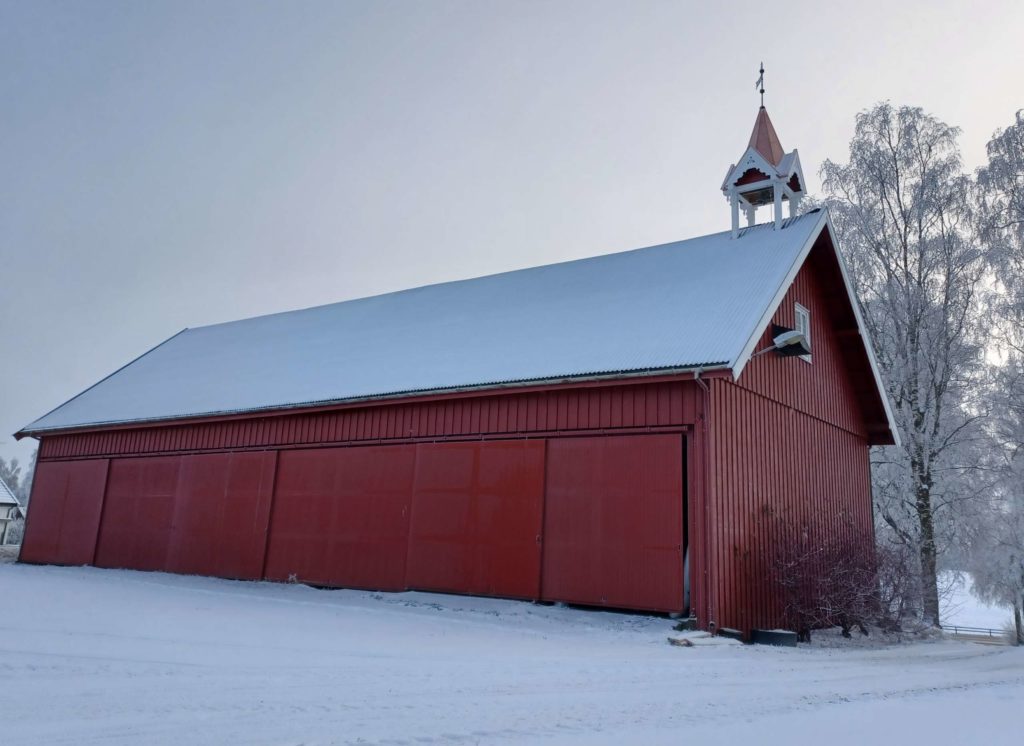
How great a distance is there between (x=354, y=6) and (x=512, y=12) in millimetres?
5715

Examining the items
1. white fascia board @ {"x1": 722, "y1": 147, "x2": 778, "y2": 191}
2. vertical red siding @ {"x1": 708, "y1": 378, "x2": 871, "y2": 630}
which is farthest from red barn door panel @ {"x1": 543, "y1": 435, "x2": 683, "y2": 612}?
white fascia board @ {"x1": 722, "y1": 147, "x2": 778, "y2": 191}

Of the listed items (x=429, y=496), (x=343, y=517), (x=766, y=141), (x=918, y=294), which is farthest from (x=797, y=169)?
(x=343, y=517)

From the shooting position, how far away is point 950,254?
22469 millimetres

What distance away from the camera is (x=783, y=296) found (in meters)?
14.6

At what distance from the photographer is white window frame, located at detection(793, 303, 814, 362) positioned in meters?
16.0

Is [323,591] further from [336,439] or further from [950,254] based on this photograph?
[950,254]

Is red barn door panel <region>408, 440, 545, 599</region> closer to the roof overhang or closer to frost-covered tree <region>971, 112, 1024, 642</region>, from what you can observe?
the roof overhang

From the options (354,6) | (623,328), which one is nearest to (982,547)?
(623,328)

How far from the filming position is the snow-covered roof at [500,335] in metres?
13.6

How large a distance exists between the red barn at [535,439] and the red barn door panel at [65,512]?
7 cm

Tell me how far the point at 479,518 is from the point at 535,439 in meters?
1.70

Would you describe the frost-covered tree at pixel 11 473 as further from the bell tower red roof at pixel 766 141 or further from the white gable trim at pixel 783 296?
the white gable trim at pixel 783 296

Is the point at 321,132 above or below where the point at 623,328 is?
above

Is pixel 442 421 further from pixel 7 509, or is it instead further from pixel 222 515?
pixel 7 509
